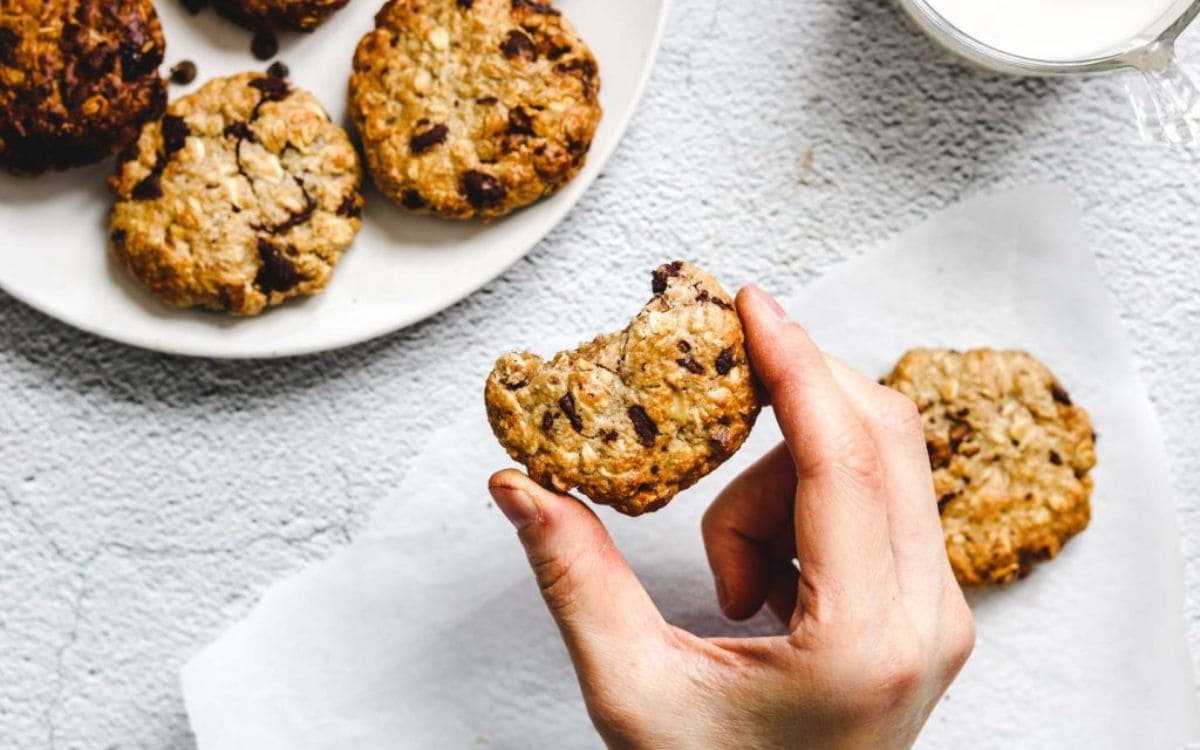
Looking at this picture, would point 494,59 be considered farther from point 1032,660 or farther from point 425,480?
point 1032,660

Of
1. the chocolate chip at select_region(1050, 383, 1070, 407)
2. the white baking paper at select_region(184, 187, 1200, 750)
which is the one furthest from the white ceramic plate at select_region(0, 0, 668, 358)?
the chocolate chip at select_region(1050, 383, 1070, 407)

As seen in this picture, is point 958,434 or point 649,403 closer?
point 649,403

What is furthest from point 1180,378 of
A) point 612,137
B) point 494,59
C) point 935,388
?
point 494,59

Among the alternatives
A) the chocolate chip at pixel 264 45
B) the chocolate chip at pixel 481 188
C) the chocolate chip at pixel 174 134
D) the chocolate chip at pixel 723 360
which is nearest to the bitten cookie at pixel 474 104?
the chocolate chip at pixel 481 188

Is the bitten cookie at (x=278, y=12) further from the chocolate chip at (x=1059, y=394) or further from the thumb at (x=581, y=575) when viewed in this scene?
the chocolate chip at (x=1059, y=394)

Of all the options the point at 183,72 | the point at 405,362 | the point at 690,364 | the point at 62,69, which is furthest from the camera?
the point at 405,362

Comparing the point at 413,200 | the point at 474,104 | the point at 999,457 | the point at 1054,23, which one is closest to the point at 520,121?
the point at 474,104

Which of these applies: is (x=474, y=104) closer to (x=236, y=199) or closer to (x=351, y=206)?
(x=351, y=206)
